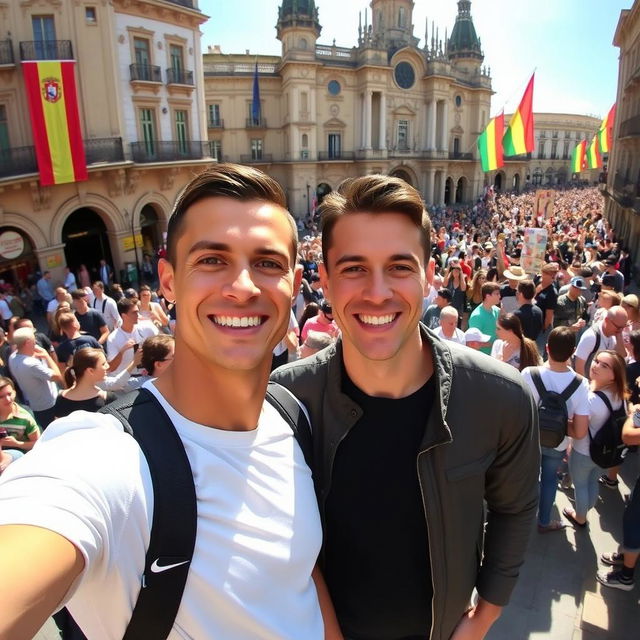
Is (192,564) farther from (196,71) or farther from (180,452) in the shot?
(196,71)

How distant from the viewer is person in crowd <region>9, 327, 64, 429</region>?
4.99 metres

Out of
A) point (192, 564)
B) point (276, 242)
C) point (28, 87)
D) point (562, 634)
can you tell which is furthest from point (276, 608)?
point (28, 87)

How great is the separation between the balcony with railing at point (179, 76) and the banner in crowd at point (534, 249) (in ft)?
47.1

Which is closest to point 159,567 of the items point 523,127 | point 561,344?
point 561,344

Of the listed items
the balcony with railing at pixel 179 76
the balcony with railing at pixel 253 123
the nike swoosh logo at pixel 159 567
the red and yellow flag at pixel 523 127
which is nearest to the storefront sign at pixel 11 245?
the balcony with railing at pixel 179 76

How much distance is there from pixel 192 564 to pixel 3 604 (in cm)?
44

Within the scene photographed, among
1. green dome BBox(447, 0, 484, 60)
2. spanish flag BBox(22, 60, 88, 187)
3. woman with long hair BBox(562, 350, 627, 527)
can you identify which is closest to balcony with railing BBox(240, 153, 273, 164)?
spanish flag BBox(22, 60, 88, 187)

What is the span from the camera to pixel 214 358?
1413 millimetres

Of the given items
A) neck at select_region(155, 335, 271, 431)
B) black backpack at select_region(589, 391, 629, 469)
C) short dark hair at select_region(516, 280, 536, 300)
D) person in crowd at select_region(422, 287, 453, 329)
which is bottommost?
black backpack at select_region(589, 391, 629, 469)

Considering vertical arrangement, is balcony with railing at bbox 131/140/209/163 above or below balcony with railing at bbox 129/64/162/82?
below

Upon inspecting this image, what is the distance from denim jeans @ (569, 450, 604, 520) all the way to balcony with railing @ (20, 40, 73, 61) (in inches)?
666

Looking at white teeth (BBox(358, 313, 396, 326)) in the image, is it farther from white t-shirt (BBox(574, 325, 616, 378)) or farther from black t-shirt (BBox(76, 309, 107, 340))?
black t-shirt (BBox(76, 309, 107, 340))

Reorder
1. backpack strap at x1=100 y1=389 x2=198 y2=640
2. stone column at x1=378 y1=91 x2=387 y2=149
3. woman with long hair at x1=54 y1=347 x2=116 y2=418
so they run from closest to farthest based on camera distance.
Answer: backpack strap at x1=100 y1=389 x2=198 y2=640
woman with long hair at x1=54 y1=347 x2=116 y2=418
stone column at x1=378 y1=91 x2=387 y2=149

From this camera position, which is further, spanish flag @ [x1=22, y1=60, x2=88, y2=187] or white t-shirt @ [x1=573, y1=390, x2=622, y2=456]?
spanish flag @ [x1=22, y1=60, x2=88, y2=187]
